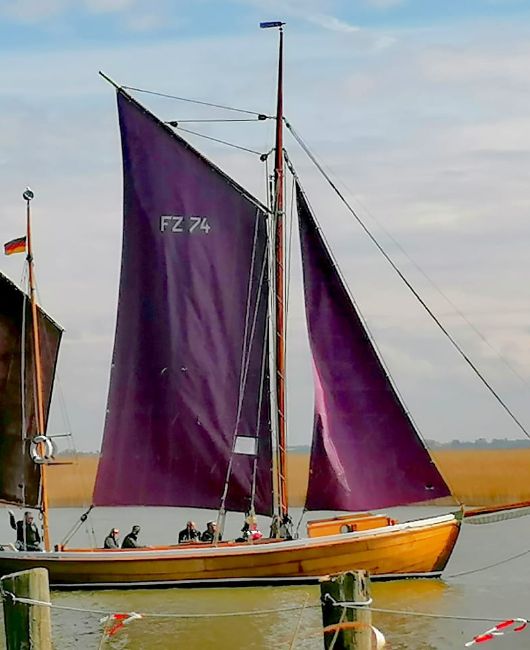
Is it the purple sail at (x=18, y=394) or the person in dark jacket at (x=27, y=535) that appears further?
the person in dark jacket at (x=27, y=535)

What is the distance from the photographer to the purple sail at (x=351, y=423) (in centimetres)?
3144

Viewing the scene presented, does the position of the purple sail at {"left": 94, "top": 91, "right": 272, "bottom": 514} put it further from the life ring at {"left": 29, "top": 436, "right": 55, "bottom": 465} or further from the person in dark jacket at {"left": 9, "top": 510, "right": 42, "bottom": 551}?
the person in dark jacket at {"left": 9, "top": 510, "right": 42, "bottom": 551}

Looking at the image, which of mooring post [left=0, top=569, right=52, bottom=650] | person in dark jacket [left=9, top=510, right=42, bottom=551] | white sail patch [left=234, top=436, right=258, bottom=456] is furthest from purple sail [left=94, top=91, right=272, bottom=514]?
mooring post [left=0, top=569, right=52, bottom=650]

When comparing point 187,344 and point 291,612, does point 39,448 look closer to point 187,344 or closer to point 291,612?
point 187,344

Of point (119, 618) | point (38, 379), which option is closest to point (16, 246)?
point (38, 379)

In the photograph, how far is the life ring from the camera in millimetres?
32438

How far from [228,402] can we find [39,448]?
4.45 meters

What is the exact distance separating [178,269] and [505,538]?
2035cm

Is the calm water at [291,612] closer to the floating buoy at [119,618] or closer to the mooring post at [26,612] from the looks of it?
the floating buoy at [119,618]

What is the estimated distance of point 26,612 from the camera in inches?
645

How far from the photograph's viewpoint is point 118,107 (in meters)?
34.6

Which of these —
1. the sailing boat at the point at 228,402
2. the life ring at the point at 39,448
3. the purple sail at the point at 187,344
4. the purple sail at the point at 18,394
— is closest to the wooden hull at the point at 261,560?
the sailing boat at the point at 228,402

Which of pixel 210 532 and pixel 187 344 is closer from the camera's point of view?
pixel 210 532

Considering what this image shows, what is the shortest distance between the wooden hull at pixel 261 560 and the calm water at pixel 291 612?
0.29m
